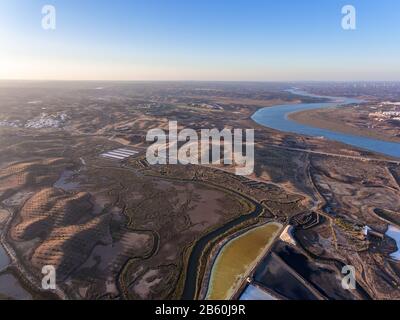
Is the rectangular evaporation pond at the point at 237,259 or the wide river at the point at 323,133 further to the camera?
the wide river at the point at 323,133

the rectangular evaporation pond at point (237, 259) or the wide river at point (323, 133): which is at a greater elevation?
the wide river at point (323, 133)

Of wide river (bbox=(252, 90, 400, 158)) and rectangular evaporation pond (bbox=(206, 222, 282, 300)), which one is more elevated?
wide river (bbox=(252, 90, 400, 158))

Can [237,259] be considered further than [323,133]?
No

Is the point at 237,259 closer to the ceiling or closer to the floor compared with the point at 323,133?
closer to the floor

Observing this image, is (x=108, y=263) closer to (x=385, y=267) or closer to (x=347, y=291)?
(x=347, y=291)

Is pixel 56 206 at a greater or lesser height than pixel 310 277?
greater

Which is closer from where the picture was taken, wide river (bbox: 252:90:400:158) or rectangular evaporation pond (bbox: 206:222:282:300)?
rectangular evaporation pond (bbox: 206:222:282:300)

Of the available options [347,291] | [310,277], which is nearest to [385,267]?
[347,291]

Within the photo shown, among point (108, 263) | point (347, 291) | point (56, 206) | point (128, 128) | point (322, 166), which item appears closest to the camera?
point (347, 291)
